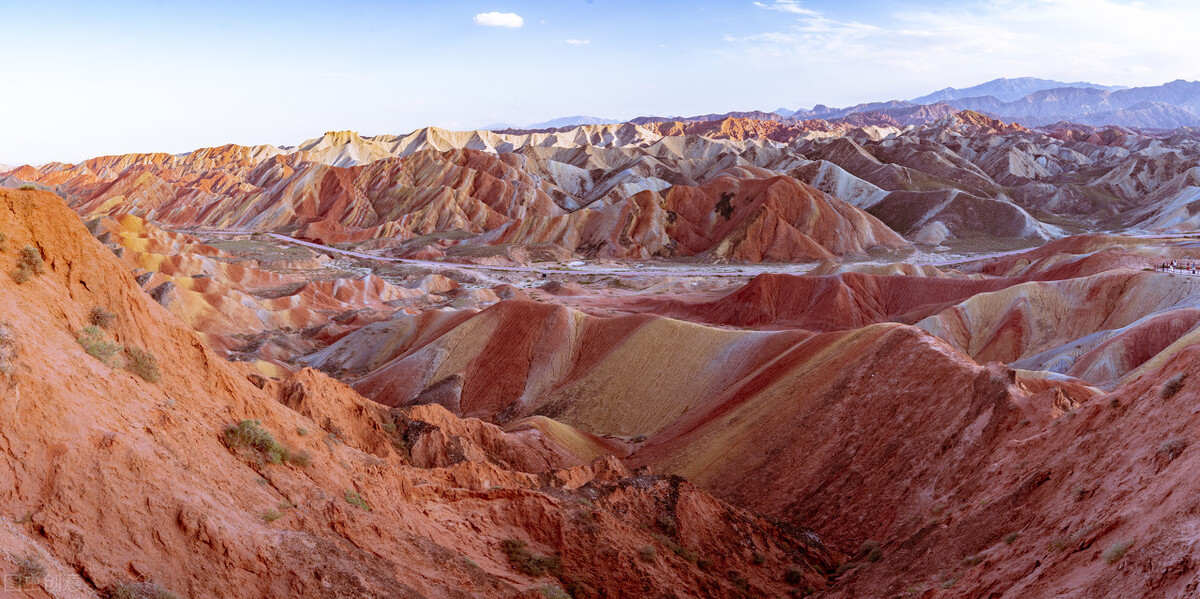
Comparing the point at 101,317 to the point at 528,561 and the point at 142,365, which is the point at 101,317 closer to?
the point at 142,365

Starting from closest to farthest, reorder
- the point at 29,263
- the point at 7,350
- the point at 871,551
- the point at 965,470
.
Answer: the point at 7,350 < the point at 29,263 < the point at 871,551 < the point at 965,470

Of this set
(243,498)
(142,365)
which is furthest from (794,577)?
(142,365)

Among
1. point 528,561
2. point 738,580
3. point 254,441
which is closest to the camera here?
point 254,441

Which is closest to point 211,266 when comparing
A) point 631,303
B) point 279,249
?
point 279,249

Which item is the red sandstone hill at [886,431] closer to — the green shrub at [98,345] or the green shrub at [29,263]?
the green shrub at [98,345]

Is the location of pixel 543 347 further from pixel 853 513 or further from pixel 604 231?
pixel 604 231

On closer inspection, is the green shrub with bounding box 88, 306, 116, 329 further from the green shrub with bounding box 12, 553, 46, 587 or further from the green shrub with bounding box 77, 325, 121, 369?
the green shrub with bounding box 12, 553, 46, 587
